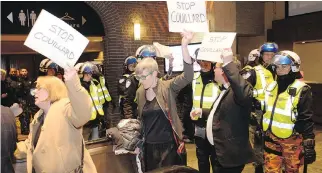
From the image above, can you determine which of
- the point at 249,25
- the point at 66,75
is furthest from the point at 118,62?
the point at 66,75

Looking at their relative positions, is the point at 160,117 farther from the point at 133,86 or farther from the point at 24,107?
the point at 24,107

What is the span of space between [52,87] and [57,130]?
1.21 ft

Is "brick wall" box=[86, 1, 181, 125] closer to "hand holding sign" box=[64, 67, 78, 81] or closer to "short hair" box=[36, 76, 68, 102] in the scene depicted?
"short hair" box=[36, 76, 68, 102]

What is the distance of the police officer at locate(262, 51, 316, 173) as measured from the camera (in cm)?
393

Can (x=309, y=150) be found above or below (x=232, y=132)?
below

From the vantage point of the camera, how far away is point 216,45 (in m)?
3.54

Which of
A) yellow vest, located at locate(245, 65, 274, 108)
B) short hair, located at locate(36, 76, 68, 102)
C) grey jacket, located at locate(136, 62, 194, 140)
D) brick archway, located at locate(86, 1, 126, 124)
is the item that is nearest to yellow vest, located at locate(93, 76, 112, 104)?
brick archway, located at locate(86, 1, 126, 124)

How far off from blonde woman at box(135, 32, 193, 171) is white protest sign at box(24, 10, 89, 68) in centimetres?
96

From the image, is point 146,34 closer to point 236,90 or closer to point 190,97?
point 190,97

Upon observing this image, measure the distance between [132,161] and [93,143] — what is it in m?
0.52

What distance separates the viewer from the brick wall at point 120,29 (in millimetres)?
9258

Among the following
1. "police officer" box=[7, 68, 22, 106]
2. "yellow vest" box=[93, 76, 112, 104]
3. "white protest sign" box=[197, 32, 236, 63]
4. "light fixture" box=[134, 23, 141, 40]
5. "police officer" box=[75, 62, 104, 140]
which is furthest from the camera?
"light fixture" box=[134, 23, 141, 40]

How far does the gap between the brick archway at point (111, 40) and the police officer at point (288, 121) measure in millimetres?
5764

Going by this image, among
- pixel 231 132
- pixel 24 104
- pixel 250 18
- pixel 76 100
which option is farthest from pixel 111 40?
pixel 76 100
